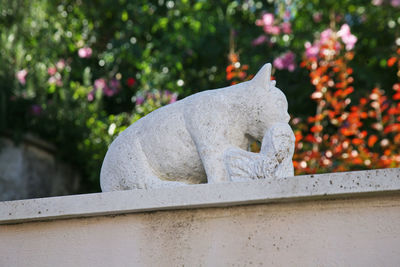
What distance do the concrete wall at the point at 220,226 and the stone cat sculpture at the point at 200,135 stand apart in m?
0.22

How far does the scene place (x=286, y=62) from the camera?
19.1ft

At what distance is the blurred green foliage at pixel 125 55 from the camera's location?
18.4 ft

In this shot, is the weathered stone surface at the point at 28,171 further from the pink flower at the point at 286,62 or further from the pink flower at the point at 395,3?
the pink flower at the point at 395,3

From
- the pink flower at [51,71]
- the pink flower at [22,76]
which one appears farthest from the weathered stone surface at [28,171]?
the pink flower at [51,71]

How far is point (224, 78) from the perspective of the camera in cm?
612

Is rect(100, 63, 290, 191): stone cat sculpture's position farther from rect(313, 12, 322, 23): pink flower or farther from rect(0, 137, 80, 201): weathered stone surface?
rect(313, 12, 322, 23): pink flower

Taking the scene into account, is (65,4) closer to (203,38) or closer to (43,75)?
(43,75)

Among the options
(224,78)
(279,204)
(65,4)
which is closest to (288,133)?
(279,204)

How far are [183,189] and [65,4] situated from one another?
17.7 ft

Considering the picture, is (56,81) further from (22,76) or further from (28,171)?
(28,171)

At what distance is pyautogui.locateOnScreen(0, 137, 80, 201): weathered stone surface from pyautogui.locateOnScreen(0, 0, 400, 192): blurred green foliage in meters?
0.15

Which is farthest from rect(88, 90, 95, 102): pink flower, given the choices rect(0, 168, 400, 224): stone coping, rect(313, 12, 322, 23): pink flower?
rect(0, 168, 400, 224): stone coping

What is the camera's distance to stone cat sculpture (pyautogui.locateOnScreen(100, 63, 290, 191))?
8.04ft

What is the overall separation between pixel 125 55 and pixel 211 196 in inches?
173
